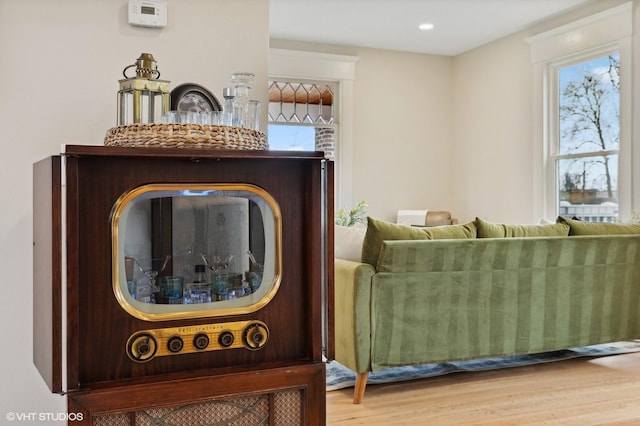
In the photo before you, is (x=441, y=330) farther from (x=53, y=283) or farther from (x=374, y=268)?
(x=53, y=283)

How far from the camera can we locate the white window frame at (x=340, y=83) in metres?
6.07

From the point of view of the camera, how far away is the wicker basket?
1417 millimetres

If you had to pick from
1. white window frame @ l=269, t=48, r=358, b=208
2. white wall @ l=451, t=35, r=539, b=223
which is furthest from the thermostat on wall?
white wall @ l=451, t=35, r=539, b=223

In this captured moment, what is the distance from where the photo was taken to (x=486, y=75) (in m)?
6.18

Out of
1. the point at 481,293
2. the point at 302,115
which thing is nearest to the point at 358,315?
the point at 481,293

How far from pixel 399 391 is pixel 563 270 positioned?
3.77 ft

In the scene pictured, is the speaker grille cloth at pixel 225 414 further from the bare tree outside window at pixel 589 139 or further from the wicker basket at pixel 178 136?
the bare tree outside window at pixel 589 139

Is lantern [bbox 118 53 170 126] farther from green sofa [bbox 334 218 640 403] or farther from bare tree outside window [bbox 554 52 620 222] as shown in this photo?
bare tree outside window [bbox 554 52 620 222]

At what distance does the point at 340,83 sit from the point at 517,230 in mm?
3351

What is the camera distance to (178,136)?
1421 mm

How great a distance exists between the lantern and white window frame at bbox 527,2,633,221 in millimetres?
Answer: 4043

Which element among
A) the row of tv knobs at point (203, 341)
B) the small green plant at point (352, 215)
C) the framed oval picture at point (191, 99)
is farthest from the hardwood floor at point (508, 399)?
the small green plant at point (352, 215)

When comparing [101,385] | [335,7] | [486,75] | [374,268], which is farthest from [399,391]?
[486,75]

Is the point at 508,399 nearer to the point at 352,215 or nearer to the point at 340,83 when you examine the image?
the point at 352,215
